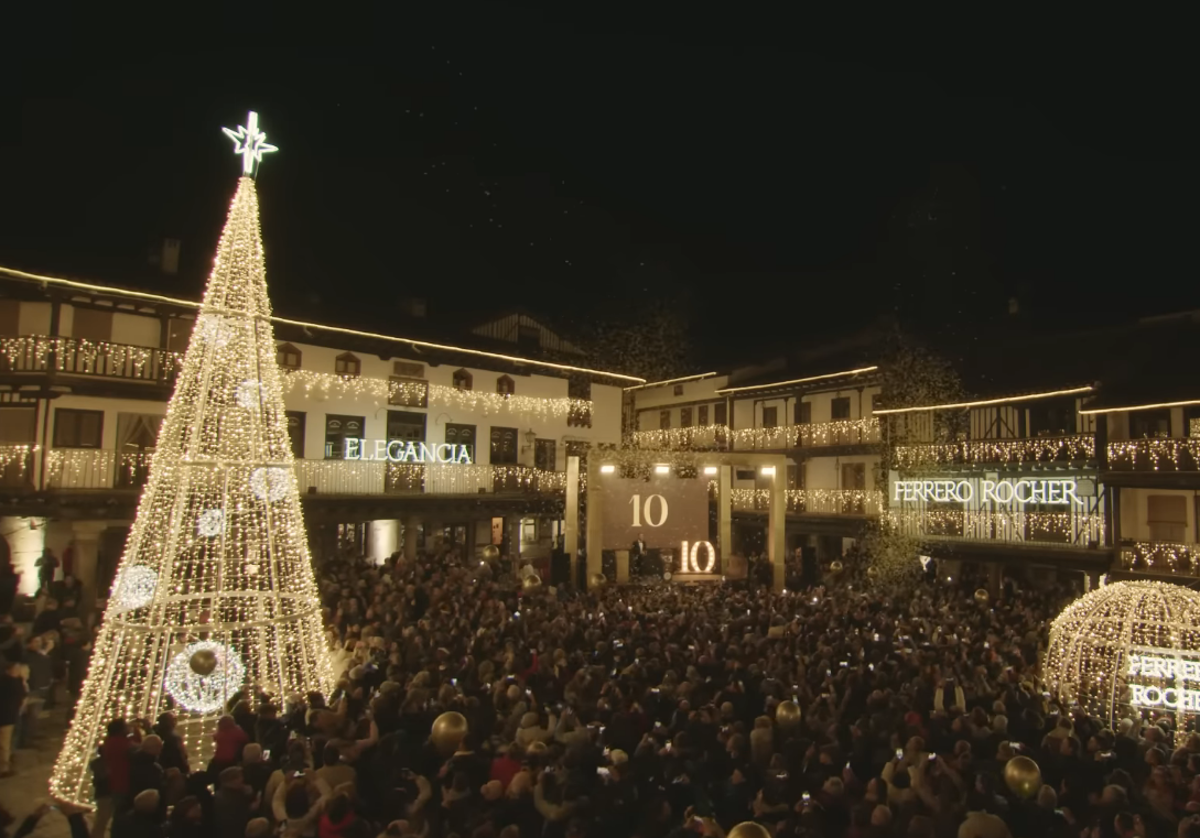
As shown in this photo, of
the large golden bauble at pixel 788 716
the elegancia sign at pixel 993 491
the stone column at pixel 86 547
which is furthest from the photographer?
the elegancia sign at pixel 993 491

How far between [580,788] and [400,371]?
23054mm

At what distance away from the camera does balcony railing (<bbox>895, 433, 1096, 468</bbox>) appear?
2444cm

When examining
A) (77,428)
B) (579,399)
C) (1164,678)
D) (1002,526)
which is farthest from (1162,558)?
(77,428)

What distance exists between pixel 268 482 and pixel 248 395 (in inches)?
48.5

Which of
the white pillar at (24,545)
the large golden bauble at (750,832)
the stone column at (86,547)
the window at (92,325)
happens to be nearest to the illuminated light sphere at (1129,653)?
the large golden bauble at (750,832)

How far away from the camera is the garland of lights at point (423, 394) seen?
1043 inches

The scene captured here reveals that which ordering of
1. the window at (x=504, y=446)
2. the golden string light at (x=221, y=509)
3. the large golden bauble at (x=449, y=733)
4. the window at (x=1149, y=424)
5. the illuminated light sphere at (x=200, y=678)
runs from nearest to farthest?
the large golden bauble at (x=449, y=733) < the golden string light at (x=221, y=509) < the illuminated light sphere at (x=200, y=678) < the window at (x=1149, y=424) < the window at (x=504, y=446)

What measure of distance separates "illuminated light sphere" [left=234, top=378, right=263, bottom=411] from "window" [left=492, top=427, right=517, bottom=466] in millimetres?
20322

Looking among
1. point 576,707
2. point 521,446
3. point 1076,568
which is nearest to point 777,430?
point 521,446

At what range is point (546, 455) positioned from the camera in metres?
33.2

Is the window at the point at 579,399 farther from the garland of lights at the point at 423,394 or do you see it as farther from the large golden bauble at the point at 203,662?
the large golden bauble at the point at 203,662

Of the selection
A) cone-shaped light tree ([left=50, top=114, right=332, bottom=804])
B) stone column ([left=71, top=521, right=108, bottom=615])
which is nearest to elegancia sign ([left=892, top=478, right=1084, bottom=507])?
cone-shaped light tree ([left=50, top=114, right=332, bottom=804])

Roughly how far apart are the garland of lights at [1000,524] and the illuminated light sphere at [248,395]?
22521 mm

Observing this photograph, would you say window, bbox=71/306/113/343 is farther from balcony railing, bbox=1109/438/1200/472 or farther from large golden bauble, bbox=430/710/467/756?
balcony railing, bbox=1109/438/1200/472
